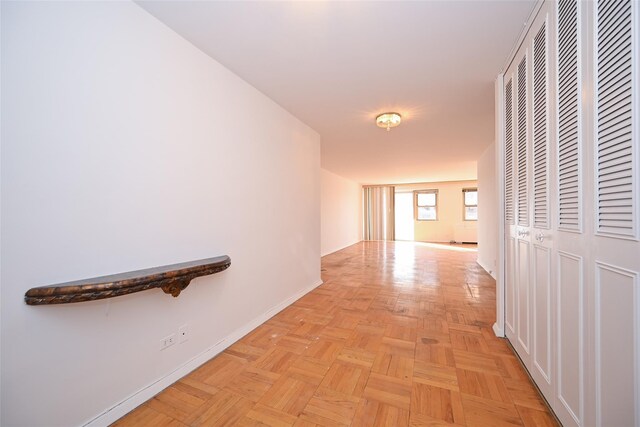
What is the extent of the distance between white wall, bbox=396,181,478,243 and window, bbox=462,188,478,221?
112 millimetres

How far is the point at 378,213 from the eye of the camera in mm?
9945

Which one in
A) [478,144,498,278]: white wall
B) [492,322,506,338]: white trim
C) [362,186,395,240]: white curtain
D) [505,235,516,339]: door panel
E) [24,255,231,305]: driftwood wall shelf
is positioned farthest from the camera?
[362,186,395,240]: white curtain

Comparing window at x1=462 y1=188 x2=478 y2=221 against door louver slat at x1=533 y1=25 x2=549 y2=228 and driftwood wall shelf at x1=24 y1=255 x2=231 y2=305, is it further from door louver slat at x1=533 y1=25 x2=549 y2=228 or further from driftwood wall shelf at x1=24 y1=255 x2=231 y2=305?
driftwood wall shelf at x1=24 y1=255 x2=231 y2=305

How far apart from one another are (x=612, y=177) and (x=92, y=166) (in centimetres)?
227

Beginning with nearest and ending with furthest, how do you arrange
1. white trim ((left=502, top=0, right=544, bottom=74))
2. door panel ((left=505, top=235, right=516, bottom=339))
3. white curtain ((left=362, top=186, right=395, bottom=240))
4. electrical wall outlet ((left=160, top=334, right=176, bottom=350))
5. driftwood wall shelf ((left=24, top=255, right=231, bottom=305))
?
driftwood wall shelf ((left=24, top=255, right=231, bottom=305)) → white trim ((left=502, top=0, right=544, bottom=74)) → electrical wall outlet ((left=160, top=334, right=176, bottom=350)) → door panel ((left=505, top=235, right=516, bottom=339)) → white curtain ((left=362, top=186, right=395, bottom=240))

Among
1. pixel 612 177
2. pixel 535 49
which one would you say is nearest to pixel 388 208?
pixel 535 49

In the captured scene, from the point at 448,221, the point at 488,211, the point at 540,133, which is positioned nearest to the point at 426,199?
the point at 448,221

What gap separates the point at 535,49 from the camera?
1.52 meters

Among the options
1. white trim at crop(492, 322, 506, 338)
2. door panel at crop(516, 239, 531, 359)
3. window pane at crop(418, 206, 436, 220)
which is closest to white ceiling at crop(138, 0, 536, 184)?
door panel at crop(516, 239, 531, 359)

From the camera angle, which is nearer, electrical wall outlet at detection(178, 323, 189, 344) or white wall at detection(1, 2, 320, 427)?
white wall at detection(1, 2, 320, 427)

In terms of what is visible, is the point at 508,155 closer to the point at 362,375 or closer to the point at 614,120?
the point at 614,120

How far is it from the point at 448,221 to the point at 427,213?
2.64 ft

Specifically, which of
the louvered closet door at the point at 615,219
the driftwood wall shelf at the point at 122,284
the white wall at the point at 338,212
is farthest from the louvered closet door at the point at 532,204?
the white wall at the point at 338,212

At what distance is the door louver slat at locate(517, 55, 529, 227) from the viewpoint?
1.71 meters
